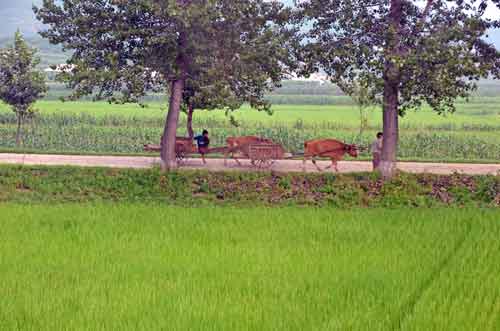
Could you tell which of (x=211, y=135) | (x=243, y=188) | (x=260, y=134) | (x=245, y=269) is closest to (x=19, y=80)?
(x=211, y=135)

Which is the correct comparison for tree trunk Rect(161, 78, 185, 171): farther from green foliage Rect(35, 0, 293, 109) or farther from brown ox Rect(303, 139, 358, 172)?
brown ox Rect(303, 139, 358, 172)

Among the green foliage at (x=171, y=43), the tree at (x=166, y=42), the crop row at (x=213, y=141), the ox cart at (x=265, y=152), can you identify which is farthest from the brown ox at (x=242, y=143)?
the crop row at (x=213, y=141)

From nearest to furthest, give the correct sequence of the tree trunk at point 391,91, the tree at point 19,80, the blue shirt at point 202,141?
1. the tree trunk at point 391,91
2. the blue shirt at point 202,141
3. the tree at point 19,80

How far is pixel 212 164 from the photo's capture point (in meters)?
31.7

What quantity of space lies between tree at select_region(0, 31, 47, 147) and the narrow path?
8.17 metres

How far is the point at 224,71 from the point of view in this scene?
2750 centimetres

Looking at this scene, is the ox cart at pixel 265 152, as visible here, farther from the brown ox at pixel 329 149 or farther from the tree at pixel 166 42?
the tree at pixel 166 42

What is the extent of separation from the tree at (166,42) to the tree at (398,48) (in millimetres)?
1692

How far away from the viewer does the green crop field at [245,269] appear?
1071cm

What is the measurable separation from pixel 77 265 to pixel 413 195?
12.8 m

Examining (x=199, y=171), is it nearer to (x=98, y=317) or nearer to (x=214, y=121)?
(x=98, y=317)

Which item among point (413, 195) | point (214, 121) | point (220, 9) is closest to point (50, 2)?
point (220, 9)

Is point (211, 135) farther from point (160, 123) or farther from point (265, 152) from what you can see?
point (265, 152)

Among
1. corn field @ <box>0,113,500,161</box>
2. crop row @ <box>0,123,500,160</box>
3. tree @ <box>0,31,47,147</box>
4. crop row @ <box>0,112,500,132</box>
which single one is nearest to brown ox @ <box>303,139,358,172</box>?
corn field @ <box>0,113,500,161</box>
